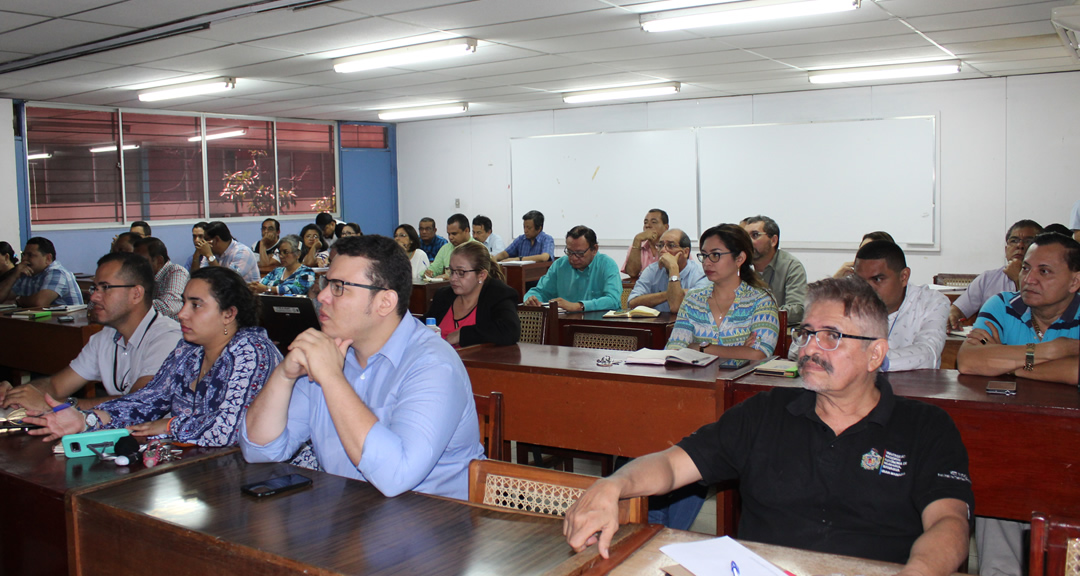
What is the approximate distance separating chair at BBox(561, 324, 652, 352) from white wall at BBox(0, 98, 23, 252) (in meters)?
6.70

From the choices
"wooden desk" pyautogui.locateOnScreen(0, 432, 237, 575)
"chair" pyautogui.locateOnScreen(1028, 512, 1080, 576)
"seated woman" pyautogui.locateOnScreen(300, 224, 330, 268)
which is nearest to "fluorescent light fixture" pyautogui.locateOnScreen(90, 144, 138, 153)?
"seated woman" pyautogui.locateOnScreen(300, 224, 330, 268)

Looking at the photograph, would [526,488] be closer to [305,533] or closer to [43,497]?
[305,533]

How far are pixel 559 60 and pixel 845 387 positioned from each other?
560cm

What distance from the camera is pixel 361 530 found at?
5.04 feet

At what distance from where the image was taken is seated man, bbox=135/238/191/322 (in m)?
5.47

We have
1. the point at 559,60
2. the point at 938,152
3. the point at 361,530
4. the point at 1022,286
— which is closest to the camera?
the point at 361,530

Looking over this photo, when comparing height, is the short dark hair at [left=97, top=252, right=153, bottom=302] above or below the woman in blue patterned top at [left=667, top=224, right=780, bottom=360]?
above

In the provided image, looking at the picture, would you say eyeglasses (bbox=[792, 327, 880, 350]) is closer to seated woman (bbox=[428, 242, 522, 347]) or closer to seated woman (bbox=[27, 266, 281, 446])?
seated woman (bbox=[27, 266, 281, 446])

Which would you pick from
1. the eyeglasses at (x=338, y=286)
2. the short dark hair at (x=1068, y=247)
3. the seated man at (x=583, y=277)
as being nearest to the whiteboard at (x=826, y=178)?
the seated man at (x=583, y=277)

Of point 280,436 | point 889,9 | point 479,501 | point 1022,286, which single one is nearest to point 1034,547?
point 479,501

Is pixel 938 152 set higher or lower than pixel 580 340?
higher

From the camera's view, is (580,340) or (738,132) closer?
(580,340)

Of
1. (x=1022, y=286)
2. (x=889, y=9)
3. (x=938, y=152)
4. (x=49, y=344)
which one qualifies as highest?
(x=889, y=9)

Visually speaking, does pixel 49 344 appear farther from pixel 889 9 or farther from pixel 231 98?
pixel 889 9
